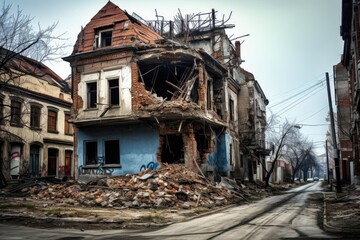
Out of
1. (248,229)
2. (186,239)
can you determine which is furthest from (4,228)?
Result: (248,229)

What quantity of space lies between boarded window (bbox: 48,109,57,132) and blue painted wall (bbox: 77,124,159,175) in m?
10.9

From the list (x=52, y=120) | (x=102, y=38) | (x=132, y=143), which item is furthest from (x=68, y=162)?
(x=102, y=38)

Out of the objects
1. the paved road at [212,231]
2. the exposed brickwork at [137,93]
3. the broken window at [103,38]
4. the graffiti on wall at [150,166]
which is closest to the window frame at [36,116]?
the broken window at [103,38]

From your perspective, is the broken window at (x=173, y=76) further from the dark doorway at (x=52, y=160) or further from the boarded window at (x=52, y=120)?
the dark doorway at (x=52, y=160)

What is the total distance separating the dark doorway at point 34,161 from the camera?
100 ft

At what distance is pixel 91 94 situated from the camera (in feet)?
79.6

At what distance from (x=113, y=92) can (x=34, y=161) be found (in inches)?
484

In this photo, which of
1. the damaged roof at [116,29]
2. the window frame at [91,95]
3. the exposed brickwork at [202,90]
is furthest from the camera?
the window frame at [91,95]

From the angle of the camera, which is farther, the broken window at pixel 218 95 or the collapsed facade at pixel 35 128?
the collapsed facade at pixel 35 128

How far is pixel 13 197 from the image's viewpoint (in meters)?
19.4

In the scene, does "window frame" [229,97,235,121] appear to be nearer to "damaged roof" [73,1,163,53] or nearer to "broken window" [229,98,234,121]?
"broken window" [229,98,234,121]

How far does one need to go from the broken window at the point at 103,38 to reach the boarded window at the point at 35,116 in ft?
34.1

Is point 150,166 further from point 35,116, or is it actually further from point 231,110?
point 35,116

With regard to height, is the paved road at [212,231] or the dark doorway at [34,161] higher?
the dark doorway at [34,161]
